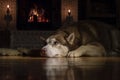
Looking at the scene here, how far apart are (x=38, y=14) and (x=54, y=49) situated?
4016 millimetres

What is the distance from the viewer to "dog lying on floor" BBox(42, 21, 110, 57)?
2963mm

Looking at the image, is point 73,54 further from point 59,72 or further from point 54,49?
point 59,72

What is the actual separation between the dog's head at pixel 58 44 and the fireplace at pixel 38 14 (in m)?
3.76

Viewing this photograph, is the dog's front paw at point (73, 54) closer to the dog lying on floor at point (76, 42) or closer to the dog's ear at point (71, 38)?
the dog lying on floor at point (76, 42)

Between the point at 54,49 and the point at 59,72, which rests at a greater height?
the point at 59,72

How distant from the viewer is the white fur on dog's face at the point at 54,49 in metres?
2.92

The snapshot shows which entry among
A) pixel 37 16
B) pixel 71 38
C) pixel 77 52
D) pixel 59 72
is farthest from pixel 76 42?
pixel 37 16

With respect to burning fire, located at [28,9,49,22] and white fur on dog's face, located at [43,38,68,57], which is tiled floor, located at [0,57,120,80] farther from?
burning fire, located at [28,9,49,22]

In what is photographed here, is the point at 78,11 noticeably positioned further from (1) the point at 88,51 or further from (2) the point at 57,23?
(1) the point at 88,51

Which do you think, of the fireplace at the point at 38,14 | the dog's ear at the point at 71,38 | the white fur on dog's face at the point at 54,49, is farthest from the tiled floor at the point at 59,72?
the fireplace at the point at 38,14

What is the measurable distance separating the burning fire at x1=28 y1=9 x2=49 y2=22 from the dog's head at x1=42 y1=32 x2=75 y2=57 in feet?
12.5

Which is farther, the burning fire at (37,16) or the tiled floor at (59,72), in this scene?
the burning fire at (37,16)

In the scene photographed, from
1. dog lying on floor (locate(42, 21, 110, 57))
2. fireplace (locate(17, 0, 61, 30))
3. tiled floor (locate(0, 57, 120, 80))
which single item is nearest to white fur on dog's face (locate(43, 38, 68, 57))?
dog lying on floor (locate(42, 21, 110, 57))

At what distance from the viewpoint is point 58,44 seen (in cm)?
300
